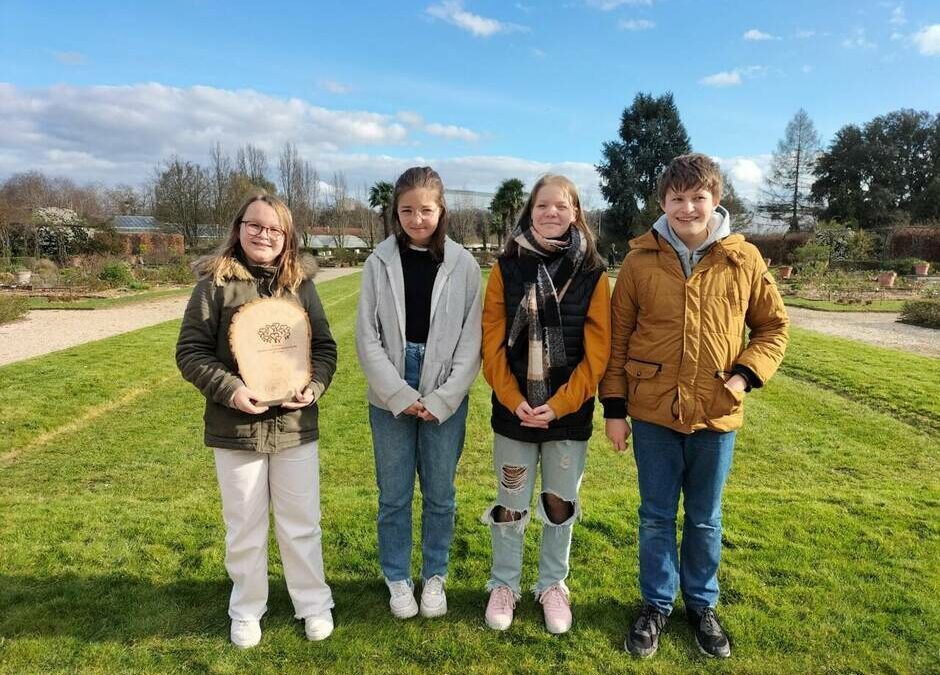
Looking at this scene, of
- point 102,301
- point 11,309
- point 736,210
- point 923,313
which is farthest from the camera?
point 736,210

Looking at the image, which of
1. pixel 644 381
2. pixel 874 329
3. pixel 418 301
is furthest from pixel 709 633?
pixel 874 329

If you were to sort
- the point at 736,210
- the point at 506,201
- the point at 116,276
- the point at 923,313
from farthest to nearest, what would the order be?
1. the point at 506,201
2. the point at 736,210
3. the point at 116,276
4. the point at 923,313

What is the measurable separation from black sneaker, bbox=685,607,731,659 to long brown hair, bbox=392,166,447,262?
205 centimetres

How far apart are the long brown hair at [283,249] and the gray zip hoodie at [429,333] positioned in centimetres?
34

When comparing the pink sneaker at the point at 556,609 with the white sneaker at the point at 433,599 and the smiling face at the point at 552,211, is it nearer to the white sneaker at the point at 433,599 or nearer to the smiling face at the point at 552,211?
the white sneaker at the point at 433,599

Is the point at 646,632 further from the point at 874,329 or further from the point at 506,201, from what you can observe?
the point at 506,201

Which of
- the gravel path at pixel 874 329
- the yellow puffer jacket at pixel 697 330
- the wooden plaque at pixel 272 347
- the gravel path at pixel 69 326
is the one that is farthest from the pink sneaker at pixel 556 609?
the gravel path at pixel 874 329

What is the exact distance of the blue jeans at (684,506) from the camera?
8.37 feet

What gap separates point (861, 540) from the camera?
3570 mm

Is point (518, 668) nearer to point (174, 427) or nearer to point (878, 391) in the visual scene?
point (174, 427)

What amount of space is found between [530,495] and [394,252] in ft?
4.34

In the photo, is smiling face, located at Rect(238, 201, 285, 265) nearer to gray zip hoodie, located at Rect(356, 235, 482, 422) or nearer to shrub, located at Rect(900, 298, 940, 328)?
gray zip hoodie, located at Rect(356, 235, 482, 422)

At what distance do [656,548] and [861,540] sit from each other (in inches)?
72.2

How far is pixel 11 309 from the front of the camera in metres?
13.5
